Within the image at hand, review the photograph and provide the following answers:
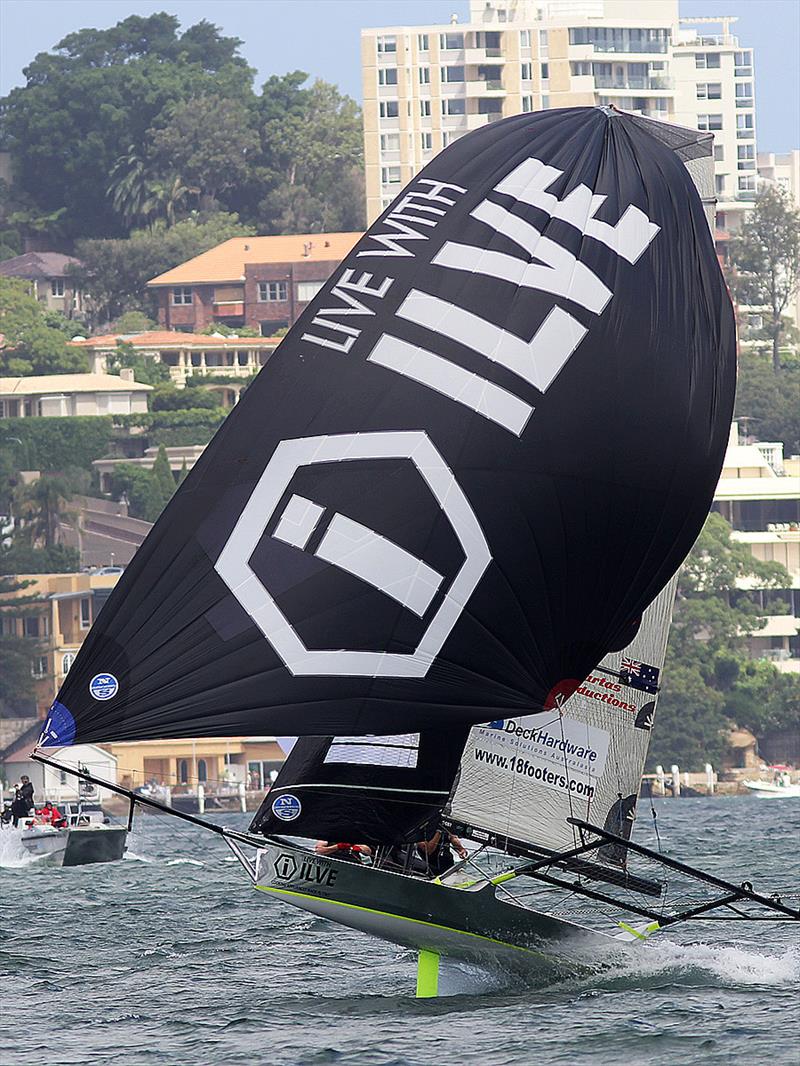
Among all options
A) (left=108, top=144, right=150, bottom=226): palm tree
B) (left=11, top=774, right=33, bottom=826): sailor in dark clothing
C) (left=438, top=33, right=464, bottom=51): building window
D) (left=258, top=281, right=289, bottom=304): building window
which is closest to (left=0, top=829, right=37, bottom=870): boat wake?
(left=11, top=774, right=33, bottom=826): sailor in dark clothing

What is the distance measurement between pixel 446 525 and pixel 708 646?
5796cm

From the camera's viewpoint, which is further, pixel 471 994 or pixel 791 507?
pixel 791 507

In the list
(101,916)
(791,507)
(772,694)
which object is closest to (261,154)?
(791,507)

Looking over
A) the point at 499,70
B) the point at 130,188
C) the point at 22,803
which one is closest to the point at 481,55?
the point at 499,70

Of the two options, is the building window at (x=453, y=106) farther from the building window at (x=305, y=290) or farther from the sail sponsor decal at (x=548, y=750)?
the sail sponsor decal at (x=548, y=750)

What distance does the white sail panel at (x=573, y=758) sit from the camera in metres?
12.4

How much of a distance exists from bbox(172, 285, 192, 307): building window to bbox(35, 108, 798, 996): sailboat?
80.9 metres

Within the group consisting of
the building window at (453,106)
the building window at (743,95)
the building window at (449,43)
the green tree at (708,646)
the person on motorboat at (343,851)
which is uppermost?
the building window at (449,43)

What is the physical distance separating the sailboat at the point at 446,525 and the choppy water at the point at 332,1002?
51 cm

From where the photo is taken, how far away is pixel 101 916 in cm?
→ 1986

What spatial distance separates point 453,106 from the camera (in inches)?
3836

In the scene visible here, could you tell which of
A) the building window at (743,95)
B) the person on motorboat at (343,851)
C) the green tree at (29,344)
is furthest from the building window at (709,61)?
the person on motorboat at (343,851)

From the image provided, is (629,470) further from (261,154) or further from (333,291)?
(261,154)

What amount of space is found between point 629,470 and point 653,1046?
2858 mm
